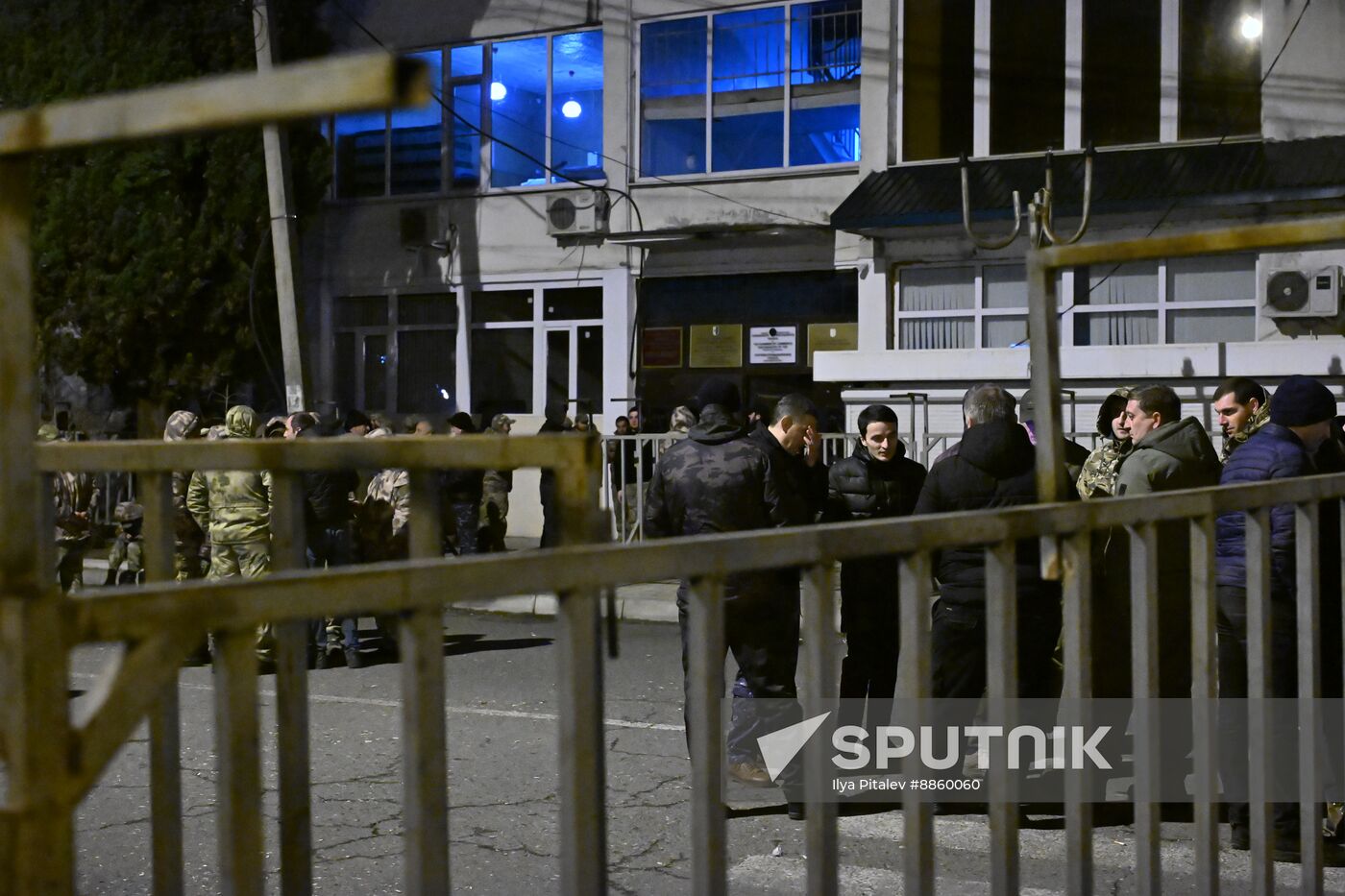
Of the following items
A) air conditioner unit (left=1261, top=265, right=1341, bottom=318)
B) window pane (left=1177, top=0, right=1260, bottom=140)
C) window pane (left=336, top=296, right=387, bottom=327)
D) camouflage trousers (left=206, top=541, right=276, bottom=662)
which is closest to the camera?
camouflage trousers (left=206, top=541, right=276, bottom=662)

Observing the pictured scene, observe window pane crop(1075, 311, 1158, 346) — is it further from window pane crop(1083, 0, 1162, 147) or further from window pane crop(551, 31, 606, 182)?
window pane crop(551, 31, 606, 182)

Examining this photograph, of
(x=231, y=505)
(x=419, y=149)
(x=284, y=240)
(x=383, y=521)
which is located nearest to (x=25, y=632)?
(x=231, y=505)

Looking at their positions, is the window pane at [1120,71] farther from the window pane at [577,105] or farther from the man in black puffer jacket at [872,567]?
the man in black puffer jacket at [872,567]

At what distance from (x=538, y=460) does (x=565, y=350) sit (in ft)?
56.3

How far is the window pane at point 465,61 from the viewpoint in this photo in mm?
19219

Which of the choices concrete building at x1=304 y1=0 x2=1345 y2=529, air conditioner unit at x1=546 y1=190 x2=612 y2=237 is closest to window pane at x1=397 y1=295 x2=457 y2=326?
concrete building at x1=304 y1=0 x2=1345 y2=529

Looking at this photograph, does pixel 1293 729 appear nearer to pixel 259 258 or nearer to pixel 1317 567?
pixel 1317 567

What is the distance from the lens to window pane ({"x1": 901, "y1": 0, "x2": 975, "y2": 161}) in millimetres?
16203

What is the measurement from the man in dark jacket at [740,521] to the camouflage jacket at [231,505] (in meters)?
1.65

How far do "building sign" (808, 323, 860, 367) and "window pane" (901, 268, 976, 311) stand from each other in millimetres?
728

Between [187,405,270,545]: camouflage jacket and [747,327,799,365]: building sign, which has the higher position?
[747,327,799,365]: building sign

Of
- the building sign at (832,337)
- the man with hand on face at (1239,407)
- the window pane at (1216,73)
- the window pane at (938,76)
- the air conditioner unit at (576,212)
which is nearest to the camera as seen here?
the man with hand on face at (1239,407)

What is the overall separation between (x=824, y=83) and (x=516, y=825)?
12.9 m

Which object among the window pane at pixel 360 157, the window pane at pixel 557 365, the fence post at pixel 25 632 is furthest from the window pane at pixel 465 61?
the fence post at pixel 25 632
